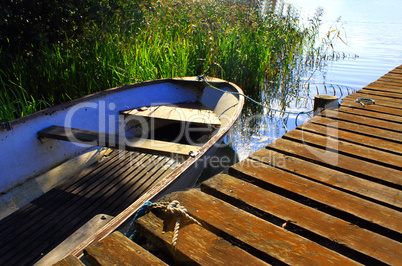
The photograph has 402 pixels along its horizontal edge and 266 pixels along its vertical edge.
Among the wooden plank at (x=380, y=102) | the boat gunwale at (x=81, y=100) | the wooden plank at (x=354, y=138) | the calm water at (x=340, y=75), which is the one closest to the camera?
the wooden plank at (x=354, y=138)

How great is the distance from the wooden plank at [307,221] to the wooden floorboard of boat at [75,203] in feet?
3.19

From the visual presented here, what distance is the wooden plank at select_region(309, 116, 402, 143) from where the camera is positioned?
261cm

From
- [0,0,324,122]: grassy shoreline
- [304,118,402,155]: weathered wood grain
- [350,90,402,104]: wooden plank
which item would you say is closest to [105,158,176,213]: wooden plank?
[304,118,402,155]: weathered wood grain

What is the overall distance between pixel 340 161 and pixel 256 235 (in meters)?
1.01

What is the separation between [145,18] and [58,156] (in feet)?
11.6

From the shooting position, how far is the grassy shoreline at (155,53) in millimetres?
4156

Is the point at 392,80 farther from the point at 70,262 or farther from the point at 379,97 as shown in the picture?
the point at 70,262

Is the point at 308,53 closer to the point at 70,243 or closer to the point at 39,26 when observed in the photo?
the point at 39,26

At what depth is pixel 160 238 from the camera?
1419mm

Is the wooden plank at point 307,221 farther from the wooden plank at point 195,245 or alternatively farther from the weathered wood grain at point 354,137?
the weathered wood grain at point 354,137

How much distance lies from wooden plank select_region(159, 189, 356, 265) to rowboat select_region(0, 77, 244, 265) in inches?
15.9

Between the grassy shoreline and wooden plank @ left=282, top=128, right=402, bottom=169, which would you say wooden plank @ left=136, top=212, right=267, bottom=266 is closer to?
wooden plank @ left=282, top=128, right=402, bottom=169

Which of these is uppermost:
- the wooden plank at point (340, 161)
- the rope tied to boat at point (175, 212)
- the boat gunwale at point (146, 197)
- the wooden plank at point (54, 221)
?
the wooden plank at point (340, 161)

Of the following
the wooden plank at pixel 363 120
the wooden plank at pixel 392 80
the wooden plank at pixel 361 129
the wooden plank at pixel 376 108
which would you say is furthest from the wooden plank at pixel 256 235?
the wooden plank at pixel 392 80
